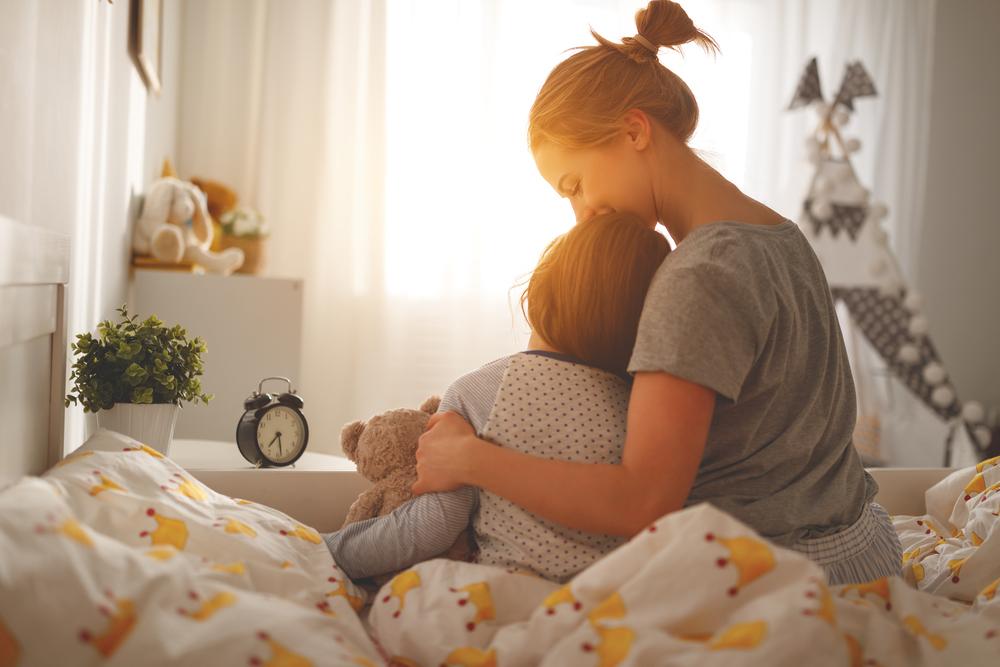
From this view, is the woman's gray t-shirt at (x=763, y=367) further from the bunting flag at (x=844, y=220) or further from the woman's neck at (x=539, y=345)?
the bunting flag at (x=844, y=220)

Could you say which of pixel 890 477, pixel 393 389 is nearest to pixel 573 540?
pixel 890 477

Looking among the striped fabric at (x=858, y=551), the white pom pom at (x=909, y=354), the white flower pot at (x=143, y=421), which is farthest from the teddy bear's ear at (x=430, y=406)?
the white pom pom at (x=909, y=354)

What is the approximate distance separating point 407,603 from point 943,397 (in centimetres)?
306

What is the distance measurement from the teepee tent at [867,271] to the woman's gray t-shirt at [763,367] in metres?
2.52

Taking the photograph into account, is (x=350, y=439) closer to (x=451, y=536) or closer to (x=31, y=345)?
(x=451, y=536)

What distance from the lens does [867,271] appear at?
3.37m

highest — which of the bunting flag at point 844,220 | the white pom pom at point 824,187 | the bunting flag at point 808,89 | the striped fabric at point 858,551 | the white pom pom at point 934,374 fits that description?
the bunting flag at point 808,89

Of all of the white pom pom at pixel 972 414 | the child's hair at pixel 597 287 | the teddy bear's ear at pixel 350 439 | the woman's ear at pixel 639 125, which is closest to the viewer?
the child's hair at pixel 597 287

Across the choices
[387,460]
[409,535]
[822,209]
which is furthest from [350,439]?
[822,209]

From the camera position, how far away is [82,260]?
1.58 meters

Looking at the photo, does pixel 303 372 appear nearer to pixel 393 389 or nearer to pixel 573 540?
pixel 393 389

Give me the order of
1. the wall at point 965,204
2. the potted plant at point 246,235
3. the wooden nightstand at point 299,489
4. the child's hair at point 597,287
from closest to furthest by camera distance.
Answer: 1. the child's hair at point 597,287
2. the wooden nightstand at point 299,489
3. the potted plant at point 246,235
4. the wall at point 965,204

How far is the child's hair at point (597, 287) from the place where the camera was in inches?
36.8

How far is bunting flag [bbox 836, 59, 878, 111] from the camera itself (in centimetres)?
339
